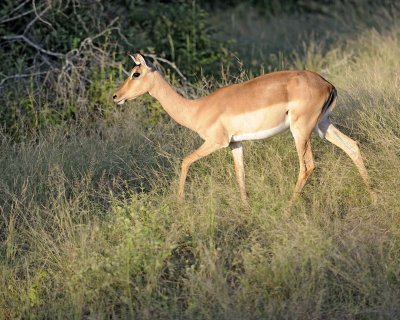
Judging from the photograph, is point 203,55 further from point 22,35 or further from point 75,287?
point 75,287

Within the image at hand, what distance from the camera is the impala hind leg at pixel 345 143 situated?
588 cm

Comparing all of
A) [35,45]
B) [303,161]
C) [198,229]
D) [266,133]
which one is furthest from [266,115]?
[35,45]

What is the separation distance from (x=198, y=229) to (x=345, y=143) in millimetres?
1447

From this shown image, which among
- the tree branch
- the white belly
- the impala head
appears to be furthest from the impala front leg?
the tree branch

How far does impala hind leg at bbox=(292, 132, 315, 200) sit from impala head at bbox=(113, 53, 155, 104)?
1.24 m

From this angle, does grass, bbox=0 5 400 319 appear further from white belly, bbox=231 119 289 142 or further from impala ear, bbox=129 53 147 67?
impala ear, bbox=129 53 147 67

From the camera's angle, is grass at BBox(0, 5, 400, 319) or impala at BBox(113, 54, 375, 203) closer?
grass at BBox(0, 5, 400, 319)

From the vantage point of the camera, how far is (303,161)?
5.79 metres

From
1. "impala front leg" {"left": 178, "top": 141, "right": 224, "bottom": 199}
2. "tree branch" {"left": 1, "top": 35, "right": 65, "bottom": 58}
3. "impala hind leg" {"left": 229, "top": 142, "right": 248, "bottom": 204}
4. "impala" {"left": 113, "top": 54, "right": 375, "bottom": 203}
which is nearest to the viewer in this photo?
"impala" {"left": 113, "top": 54, "right": 375, "bottom": 203}

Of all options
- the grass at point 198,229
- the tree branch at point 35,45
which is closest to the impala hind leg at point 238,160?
the grass at point 198,229

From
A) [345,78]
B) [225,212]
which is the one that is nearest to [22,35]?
[345,78]

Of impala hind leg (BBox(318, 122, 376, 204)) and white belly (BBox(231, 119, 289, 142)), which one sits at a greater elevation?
white belly (BBox(231, 119, 289, 142))

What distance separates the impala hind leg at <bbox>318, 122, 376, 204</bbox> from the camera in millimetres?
5875

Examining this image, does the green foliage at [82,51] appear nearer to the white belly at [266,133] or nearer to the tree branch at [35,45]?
the tree branch at [35,45]
